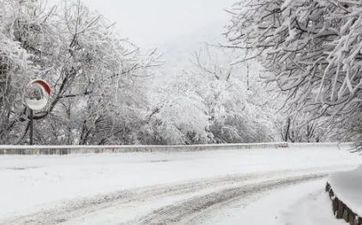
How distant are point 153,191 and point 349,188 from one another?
508 cm

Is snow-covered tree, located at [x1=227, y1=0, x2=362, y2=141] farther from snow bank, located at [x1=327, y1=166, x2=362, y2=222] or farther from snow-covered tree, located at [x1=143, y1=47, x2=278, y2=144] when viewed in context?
snow-covered tree, located at [x1=143, y1=47, x2=278, y2=144]

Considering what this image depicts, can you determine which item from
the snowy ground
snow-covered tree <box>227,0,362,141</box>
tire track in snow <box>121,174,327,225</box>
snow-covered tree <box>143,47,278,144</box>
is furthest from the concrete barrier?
snow-covered tree <box>227,0,362,141</box>

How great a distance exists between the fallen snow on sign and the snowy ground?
53cm

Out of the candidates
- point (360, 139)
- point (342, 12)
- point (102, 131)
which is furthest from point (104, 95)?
point (342, 12)

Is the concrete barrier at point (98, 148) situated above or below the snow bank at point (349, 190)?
above

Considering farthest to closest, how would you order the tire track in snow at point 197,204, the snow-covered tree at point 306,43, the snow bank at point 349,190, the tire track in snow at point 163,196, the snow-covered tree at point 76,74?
1. the snow-covered tree at point 76,74
2. the tire track in snow at point 197,204
3. the tire track in snow at point 163,196
4. the snow bank at point 349,190
5. the snow-covered tree at point 306,43

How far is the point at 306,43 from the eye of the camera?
327 inches

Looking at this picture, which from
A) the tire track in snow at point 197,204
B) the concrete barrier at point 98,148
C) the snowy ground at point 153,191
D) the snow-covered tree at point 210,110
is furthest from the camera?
the snow-covered tree at point 210,110

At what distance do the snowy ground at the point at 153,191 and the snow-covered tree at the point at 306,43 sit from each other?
2633 mm

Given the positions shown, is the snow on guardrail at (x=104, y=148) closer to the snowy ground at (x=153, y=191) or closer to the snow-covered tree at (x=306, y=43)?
the snowy ground at (x=153, y=191)

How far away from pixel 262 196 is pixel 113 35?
13.1 metres

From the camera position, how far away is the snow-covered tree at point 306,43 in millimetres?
7492

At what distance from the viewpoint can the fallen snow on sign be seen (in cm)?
929

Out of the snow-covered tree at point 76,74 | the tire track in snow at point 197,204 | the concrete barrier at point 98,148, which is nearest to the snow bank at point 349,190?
the tire track in snow at point 197,204
